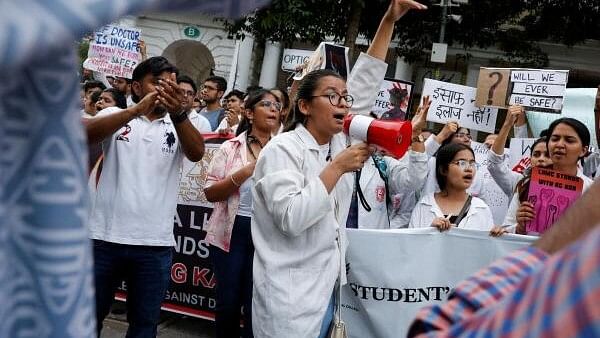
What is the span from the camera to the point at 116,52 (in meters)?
7.83

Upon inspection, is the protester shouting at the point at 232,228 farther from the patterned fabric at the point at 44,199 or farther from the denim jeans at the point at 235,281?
the patterned fabric at the point at 44,199

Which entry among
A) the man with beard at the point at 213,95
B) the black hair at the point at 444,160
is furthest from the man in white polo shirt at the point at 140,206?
the man with beard at the point at 213,95

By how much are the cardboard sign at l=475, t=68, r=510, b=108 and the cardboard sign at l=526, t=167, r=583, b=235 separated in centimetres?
343

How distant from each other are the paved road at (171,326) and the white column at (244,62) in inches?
668

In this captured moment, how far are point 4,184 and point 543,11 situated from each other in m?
17.5

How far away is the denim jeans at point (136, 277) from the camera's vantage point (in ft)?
10.7

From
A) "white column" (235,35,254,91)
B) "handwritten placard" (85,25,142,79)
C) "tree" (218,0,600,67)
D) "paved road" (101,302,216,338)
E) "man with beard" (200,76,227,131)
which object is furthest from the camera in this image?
"white column" (235,35,254,91)

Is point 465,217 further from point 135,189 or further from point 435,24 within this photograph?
point 435,24

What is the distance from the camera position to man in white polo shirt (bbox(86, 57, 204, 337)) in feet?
10.7

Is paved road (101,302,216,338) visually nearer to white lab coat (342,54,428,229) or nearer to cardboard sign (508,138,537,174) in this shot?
white lab coat (342,54,428,229)

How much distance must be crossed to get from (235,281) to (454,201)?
4.61ft

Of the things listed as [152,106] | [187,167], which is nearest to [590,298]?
[152,106]

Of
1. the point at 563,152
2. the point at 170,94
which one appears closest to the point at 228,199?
the point at 170,94

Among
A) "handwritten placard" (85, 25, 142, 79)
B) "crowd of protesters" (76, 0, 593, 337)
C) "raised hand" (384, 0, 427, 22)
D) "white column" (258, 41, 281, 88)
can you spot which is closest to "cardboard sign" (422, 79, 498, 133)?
"crowd of protesters" (76, 0, 593, 337)
